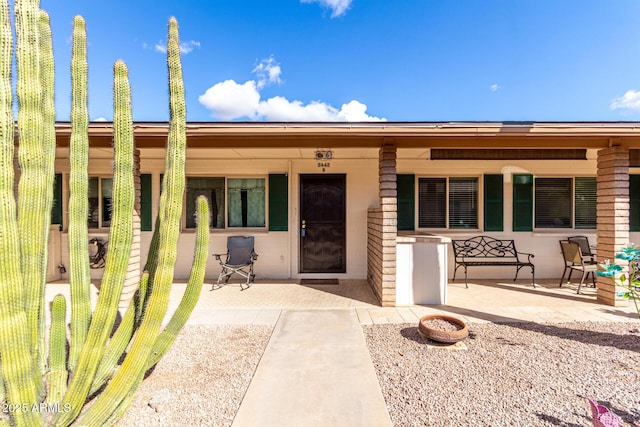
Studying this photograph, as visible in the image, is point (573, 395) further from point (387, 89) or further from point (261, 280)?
point (387, 89)

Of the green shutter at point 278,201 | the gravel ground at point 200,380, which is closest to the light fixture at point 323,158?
the green shutter at point 278,201

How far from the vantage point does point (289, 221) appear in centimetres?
575

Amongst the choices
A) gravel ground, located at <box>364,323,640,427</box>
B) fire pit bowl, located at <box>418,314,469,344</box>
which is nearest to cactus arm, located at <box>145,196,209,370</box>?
A: gravel ground, located at <box>364,323,640,427</box>

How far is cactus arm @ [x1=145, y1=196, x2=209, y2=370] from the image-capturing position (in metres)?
1.93

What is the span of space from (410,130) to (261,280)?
3.92 metres

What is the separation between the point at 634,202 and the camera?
18.5 feet

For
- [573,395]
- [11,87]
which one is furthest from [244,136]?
[573,395]

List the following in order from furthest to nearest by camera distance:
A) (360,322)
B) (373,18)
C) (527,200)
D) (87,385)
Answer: (373,18) < (527,200) < (360,322) < (87,385)

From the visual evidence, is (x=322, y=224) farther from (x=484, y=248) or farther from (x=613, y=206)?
(x=613, y=206)

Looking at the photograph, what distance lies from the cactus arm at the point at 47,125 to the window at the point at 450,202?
556 centimetres

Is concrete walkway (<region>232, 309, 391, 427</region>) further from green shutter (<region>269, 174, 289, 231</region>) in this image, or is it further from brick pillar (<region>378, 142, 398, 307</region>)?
green shutter (<region>269, 174, 289, 231</region>)

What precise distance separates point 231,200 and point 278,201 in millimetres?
1052

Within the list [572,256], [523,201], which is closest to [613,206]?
[572,256]

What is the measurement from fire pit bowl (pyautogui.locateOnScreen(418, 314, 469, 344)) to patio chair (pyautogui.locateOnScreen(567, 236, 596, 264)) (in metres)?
3.95
